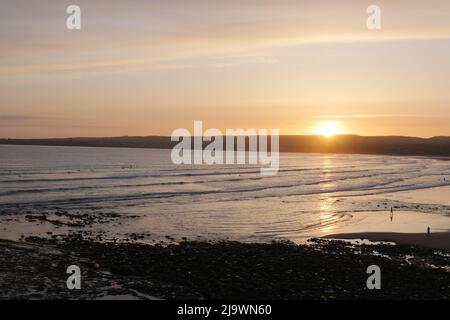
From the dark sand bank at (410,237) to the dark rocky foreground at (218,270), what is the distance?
5.99 feet

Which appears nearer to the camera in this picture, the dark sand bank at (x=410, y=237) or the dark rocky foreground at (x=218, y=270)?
the dark rocky foreground at (x=218, y=270)

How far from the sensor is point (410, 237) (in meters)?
26.1

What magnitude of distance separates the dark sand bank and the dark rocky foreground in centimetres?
183

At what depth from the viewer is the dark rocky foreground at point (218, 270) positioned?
1488 cm

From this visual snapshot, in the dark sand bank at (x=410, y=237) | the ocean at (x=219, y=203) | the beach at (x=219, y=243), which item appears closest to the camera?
the beach at (x=219, y=243)

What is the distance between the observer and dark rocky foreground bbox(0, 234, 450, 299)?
14.9m

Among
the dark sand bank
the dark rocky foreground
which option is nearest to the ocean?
the dark sand bank

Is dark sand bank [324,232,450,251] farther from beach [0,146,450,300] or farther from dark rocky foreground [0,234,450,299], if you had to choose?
dark rocky foreground [0,234,450,299]

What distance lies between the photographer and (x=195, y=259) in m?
19.2

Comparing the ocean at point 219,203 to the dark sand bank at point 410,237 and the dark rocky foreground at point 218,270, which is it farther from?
the dark rocky foreground at point 218,270

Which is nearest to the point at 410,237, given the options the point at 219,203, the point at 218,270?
the point at 218,270

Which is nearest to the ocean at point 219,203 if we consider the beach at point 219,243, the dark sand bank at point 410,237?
the beach at point 219,243

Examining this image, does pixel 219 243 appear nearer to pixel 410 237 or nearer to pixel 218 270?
pixel 218 270
